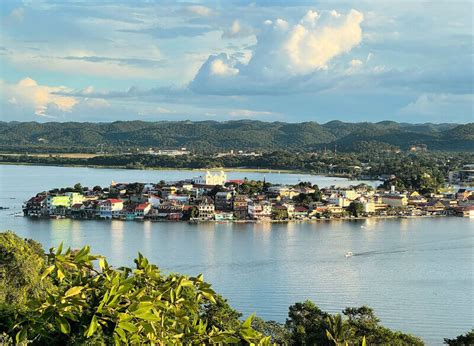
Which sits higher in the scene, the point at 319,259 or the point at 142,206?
the point at 142,206

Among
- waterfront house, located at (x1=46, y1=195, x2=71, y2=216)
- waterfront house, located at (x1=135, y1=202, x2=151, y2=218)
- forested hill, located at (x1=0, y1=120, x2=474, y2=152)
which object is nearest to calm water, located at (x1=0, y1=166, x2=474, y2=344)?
waterfront house, located at (x1=46, y1=195, x2=71, y2=216)

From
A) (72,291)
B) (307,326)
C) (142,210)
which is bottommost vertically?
(142,210)

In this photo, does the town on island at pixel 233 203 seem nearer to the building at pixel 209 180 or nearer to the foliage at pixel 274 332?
the building at pixel 209 180

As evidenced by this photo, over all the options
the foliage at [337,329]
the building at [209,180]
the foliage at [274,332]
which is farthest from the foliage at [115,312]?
the building at [209,180]

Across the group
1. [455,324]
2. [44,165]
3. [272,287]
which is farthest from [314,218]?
[44,165]

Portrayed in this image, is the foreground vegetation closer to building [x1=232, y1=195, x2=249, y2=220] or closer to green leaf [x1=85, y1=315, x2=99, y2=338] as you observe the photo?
green leaf [x1=85, y1=315, x2=99, y2=338]

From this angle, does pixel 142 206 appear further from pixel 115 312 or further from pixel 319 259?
pixel 115 312

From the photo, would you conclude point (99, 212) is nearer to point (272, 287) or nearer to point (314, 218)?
point (314, 218)

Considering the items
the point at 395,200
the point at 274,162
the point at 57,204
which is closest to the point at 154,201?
the point at 57,204
